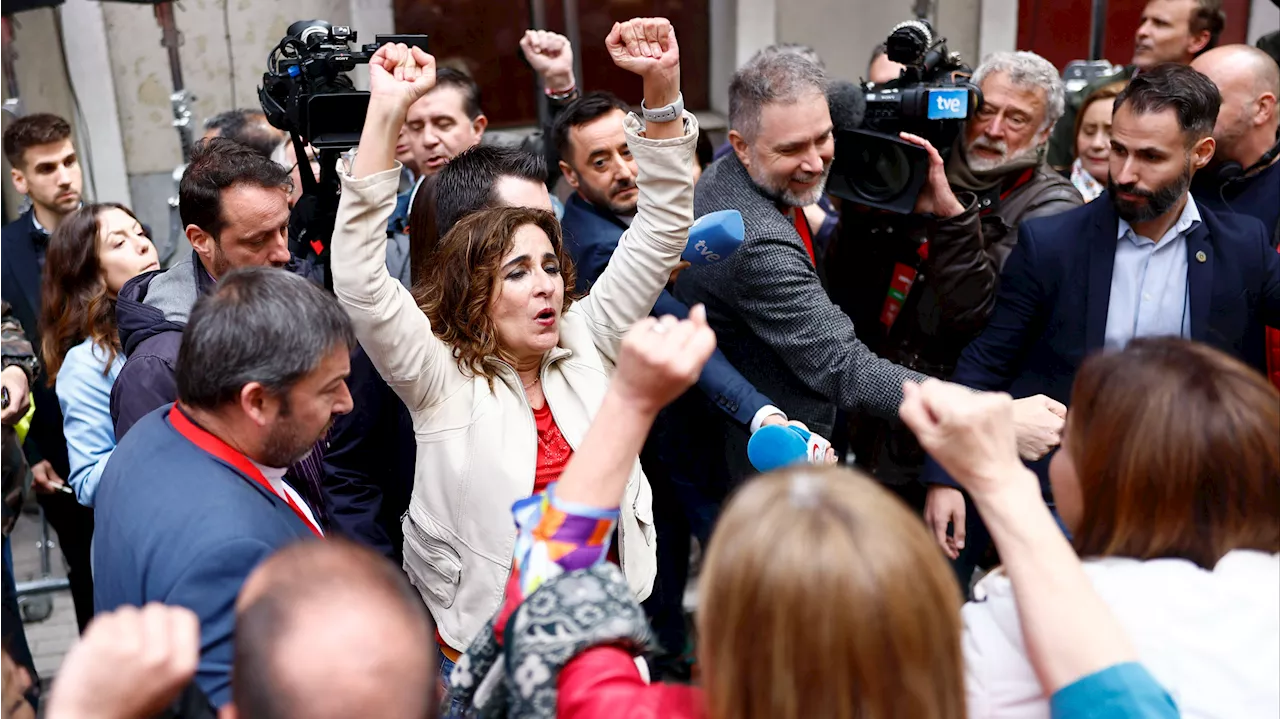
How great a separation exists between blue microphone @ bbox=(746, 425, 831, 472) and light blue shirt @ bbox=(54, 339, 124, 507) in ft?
5.16

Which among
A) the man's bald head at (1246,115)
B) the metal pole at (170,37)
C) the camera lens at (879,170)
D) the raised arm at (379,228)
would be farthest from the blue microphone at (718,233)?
the metal pole at (170,37)

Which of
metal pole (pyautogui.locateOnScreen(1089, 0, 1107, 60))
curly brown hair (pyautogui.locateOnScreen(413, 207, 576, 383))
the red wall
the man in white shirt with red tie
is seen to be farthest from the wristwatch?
the red wall

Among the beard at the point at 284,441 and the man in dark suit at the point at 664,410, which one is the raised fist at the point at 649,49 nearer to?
the man in dark suit at the point at 664,410

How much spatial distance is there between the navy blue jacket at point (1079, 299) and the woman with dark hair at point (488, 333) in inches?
37.9

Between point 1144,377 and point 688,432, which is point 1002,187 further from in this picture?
point 1144,377

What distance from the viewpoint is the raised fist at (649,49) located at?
2.07 m

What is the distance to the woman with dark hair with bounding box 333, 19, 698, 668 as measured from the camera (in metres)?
1.85

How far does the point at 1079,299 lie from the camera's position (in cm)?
272

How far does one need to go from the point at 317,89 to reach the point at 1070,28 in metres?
5.48

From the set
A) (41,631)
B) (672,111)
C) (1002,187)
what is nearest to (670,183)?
(672,111)

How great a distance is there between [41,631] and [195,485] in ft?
9.70

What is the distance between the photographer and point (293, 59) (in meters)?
2.83

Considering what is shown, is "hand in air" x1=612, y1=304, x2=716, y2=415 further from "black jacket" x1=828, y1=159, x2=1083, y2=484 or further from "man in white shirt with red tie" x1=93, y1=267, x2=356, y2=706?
"black jacket" x1=828, y1=159, x2=1083, y2=484

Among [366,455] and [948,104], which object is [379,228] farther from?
[948,104]
